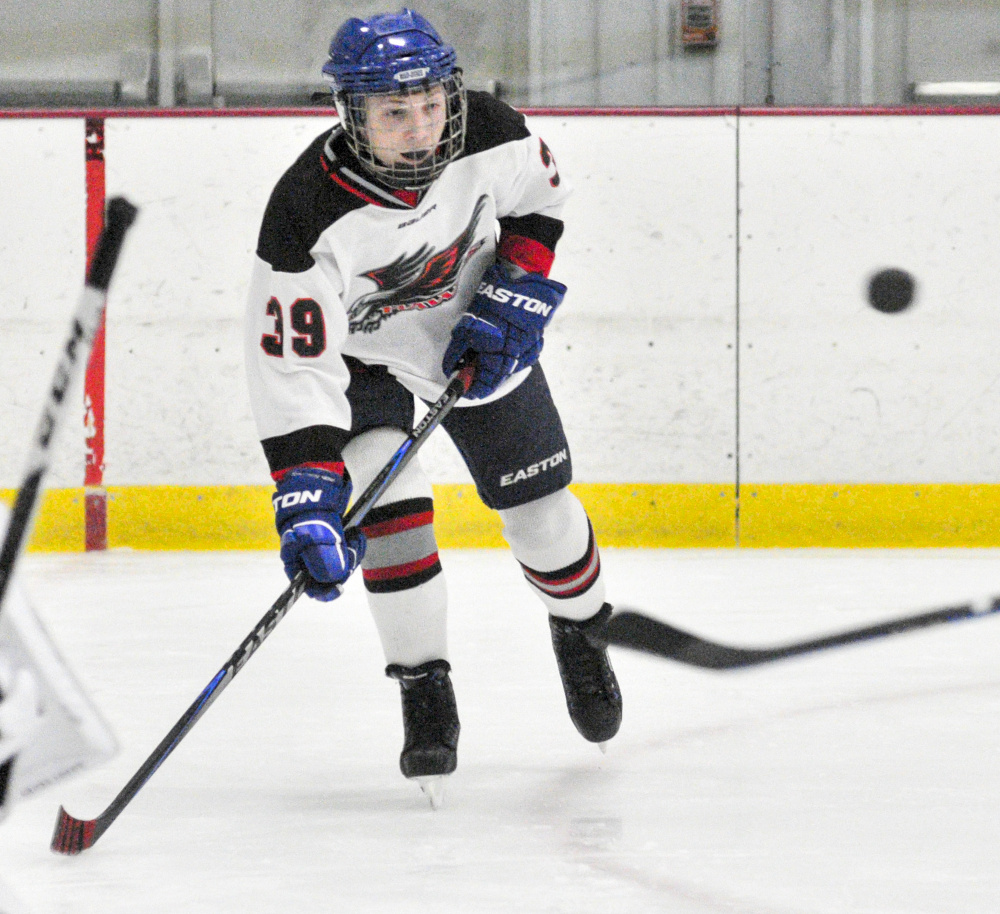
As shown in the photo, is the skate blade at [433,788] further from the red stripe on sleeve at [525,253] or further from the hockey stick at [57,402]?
the hockey stick at [57,402]

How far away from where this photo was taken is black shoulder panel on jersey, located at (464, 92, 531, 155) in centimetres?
188

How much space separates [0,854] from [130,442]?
2484 millimetres

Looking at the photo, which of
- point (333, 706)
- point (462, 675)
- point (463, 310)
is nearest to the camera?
point (463, 310)

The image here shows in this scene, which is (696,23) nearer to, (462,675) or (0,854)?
(462,675)

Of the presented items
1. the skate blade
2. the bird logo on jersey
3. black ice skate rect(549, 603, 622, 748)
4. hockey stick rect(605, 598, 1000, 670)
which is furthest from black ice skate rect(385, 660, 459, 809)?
hockey stick rect(605, 598, 1000, 670)

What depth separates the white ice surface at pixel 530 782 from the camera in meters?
1.43

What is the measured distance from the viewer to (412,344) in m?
1.93

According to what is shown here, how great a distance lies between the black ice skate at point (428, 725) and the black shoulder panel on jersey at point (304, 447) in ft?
0.99

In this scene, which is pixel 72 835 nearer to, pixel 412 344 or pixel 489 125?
pixel 412 344

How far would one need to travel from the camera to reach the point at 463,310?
6.51 feet

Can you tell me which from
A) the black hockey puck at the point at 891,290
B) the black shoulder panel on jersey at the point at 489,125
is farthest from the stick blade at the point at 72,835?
the black hockey puck at the point at 891,290

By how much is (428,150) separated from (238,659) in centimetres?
64

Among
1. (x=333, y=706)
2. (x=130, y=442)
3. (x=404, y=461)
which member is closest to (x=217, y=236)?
(x=130, y=442)

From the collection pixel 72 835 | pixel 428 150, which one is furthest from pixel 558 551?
pixel 72 835
